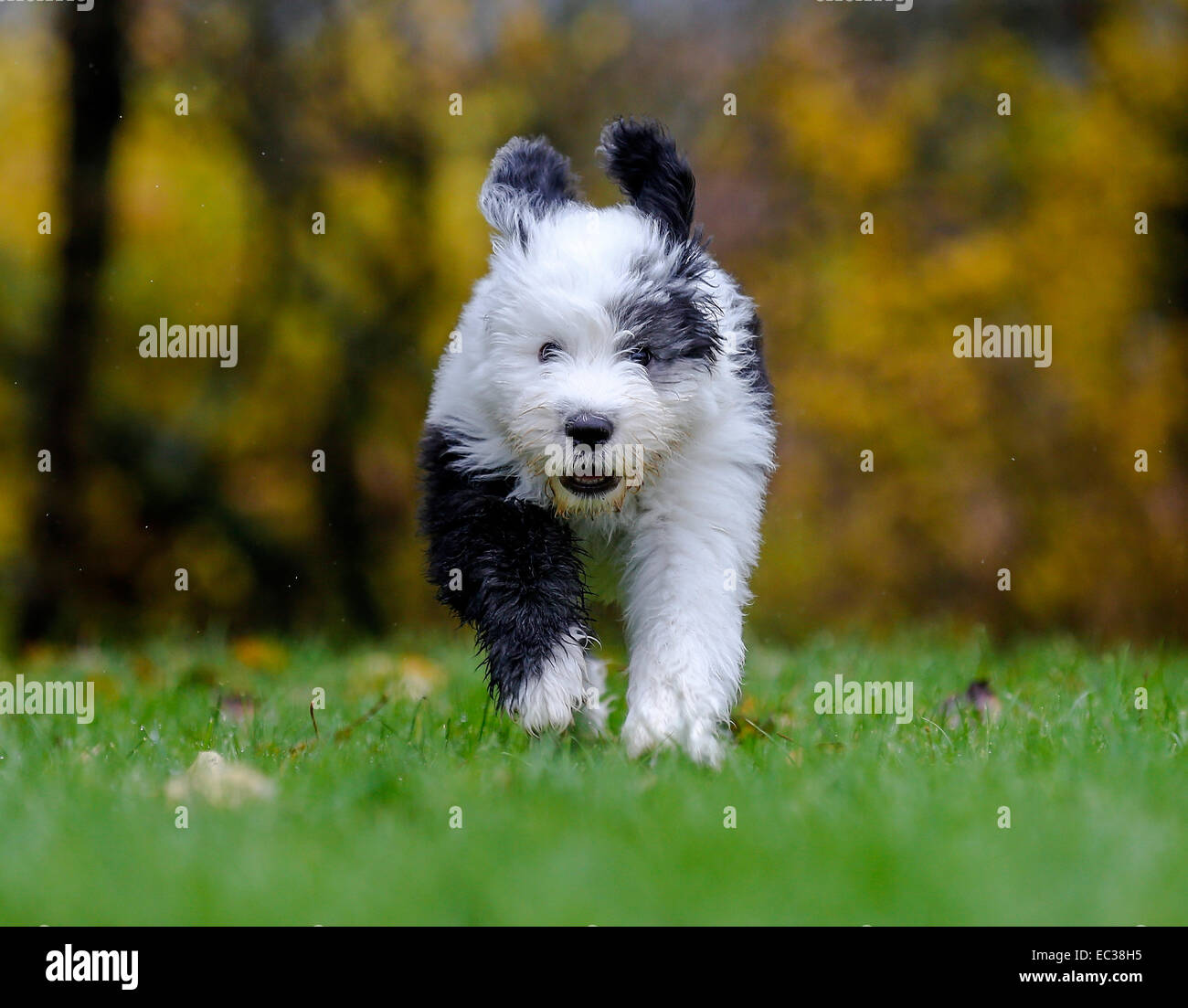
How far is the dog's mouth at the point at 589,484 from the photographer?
11.2 ft

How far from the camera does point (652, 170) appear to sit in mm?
3756

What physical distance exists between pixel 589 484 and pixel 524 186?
2.97ft

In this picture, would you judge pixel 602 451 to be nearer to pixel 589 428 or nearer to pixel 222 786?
pixel 589 428

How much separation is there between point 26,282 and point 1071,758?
28.7 ft

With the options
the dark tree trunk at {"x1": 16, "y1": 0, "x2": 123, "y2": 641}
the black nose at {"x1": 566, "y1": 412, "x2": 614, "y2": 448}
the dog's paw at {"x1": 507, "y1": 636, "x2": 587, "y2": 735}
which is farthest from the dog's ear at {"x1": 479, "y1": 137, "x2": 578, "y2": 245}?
the dark tree trunk at {"x1": 16, "y1": 0, "x2": 123, "y2": 641}

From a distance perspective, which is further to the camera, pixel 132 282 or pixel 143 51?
pixel 132 282

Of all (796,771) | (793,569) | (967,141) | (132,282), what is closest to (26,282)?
(132,282)

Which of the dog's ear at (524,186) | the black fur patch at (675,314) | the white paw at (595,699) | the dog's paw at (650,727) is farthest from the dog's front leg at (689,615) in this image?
the dog's ear at (524,186)

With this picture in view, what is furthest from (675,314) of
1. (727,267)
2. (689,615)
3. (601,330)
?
(727,267)

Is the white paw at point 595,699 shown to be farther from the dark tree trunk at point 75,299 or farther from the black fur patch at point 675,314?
the dark tree trunk at point 75,299

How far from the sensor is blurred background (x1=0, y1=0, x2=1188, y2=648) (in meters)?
9.27

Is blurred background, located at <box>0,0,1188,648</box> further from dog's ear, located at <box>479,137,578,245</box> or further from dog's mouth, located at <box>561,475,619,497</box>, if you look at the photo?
dog's mouth, located at <box>561,475,619,497</box>

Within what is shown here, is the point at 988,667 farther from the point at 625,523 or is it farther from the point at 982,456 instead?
the point at 982,456

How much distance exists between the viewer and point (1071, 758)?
323cm
